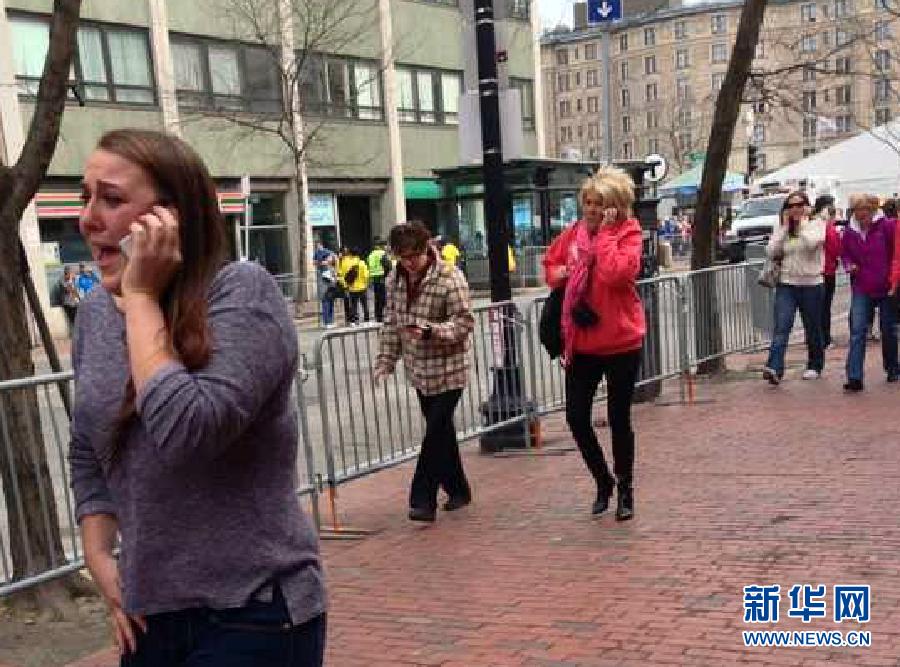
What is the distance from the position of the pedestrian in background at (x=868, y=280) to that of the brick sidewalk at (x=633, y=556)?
171 cm

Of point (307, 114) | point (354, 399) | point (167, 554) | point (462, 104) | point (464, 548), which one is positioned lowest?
point (464, 548)

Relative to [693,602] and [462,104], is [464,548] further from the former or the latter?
[462,104]

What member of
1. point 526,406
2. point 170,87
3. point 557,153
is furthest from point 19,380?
point 557,153

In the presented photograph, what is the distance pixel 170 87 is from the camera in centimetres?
2766

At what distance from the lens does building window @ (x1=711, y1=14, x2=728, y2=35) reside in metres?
107

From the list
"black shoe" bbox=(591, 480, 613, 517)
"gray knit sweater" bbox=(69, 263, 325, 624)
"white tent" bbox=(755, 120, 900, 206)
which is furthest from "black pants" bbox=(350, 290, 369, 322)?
"gray knit sweater" bbox=(69, 263, 325, 624)

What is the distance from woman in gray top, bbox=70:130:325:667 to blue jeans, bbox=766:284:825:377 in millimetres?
8601

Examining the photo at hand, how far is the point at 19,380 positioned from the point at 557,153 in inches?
4459

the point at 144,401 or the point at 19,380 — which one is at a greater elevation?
the point at 144,401

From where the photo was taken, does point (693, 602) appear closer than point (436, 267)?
Yes

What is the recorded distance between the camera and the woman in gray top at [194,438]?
1.67 m

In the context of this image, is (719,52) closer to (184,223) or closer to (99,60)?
(99,60)

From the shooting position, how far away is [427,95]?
36625 millimetres

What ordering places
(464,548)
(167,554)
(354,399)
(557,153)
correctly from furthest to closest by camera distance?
(557,153) < (354,399) < (464,548) < (167,554)
